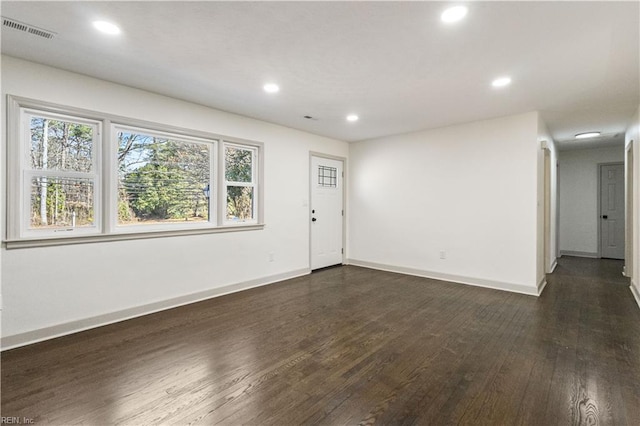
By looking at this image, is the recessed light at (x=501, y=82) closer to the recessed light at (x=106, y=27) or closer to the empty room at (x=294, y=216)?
the empty room at (x=294, y=216)

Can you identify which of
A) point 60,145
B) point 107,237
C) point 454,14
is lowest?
point 107,237

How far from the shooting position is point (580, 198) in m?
6.98

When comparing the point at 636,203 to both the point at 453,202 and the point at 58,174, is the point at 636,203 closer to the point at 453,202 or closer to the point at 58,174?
the point at 453,202

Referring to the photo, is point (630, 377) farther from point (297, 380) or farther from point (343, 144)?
point (343, 144)

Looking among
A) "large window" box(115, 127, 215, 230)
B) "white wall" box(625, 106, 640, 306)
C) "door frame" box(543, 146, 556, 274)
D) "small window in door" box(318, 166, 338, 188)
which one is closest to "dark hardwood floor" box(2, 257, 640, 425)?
"white wall" box(625, 106, 640, 306)

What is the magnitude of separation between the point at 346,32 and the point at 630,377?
3245mm

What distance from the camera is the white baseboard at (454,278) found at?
416 cm

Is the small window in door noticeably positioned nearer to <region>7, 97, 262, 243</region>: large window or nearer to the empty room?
the empty room

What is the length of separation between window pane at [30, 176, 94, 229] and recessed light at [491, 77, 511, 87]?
14.1 ft

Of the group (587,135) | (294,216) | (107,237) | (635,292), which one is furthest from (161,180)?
(587,135)

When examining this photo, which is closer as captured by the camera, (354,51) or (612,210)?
(354,51)

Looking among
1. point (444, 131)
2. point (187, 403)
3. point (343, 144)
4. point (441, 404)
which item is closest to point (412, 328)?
point (441, 404)

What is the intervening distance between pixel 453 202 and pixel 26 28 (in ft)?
17.1

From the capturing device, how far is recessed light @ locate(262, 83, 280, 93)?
10.6 ft
